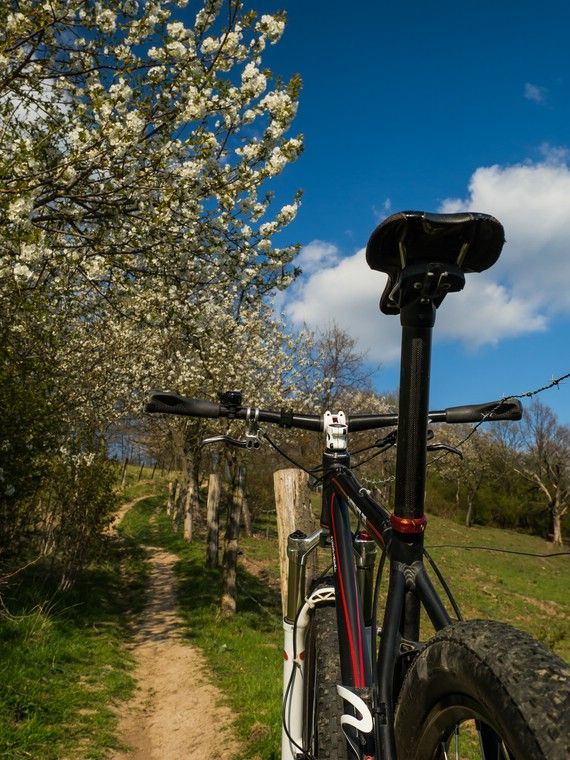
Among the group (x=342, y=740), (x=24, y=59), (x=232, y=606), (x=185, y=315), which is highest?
(x=24, y=59)

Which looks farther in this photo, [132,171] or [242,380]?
[242,380]

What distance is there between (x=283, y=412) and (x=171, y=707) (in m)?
6.46

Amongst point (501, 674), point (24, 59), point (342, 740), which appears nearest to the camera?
point (501, 674)

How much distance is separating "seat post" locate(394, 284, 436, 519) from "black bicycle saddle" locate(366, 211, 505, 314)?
5.3 inches

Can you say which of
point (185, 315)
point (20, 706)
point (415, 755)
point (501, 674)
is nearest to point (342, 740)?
point (415, 755)

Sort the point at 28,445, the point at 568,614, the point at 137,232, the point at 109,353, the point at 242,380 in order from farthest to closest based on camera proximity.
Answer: the point at 568,614 → the point at 242,380 → the point at 109,353 → the point at 28,445 → the point at 137,232

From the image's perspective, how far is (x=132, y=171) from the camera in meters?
5.94

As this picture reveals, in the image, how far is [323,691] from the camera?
2.05 m

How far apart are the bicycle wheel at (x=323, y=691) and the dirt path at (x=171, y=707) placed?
4194 millimetres

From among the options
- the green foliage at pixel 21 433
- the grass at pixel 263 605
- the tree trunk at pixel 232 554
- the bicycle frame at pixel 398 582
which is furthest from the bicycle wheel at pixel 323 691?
the tree trunk at pixel 232 554

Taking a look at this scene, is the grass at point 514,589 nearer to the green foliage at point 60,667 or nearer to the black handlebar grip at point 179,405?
the green foliage at point 60,667

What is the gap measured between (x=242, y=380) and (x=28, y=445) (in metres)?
8.89

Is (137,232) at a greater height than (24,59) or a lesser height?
lesser

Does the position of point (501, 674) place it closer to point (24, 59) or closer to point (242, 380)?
point (24, 59)
